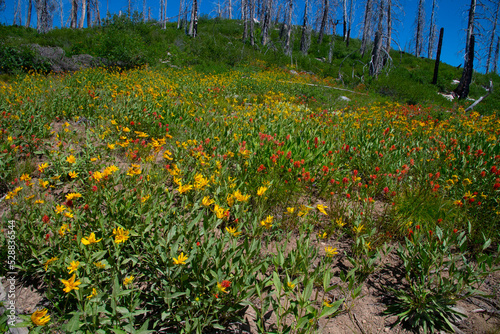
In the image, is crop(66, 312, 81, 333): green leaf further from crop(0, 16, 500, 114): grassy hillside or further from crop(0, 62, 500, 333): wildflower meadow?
crop(0, 16, 500, 114): grassy hillside

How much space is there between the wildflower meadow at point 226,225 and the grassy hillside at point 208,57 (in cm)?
852

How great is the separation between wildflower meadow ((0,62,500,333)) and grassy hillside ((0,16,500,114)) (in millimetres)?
8521

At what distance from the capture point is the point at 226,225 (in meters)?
1.96

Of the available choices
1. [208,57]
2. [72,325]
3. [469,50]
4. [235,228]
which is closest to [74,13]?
[208,57]

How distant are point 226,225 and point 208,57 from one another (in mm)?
16655

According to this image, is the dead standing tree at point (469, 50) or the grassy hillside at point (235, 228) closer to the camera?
the grassy hillside at point (235, 228)

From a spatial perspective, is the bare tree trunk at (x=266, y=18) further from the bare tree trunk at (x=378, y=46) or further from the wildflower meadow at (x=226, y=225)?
the wildflower meadow at (x=226, y=225)

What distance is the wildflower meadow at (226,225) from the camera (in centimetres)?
150

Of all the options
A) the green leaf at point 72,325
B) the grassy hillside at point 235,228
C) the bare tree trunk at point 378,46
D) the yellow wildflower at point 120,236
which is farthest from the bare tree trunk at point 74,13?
the green leaf at point 72,325

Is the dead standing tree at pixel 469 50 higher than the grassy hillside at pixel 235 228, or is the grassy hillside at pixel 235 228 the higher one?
the dead standing tree at pixel 469 50

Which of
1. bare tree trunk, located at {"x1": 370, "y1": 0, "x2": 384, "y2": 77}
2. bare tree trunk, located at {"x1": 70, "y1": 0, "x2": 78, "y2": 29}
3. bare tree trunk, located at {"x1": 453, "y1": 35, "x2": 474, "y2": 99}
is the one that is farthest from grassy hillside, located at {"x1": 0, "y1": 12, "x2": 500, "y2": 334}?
bare tree trunk, located at {"x1": 70, "y1": 0, "x2": 78, "y2": 29}

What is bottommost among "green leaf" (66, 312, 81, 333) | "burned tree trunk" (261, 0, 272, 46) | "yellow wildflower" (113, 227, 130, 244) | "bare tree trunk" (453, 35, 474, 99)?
"green leaf" (66, 312, 81, 333)

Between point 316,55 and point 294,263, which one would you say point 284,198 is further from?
point 316,55

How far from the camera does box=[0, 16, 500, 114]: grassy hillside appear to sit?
1170cm
